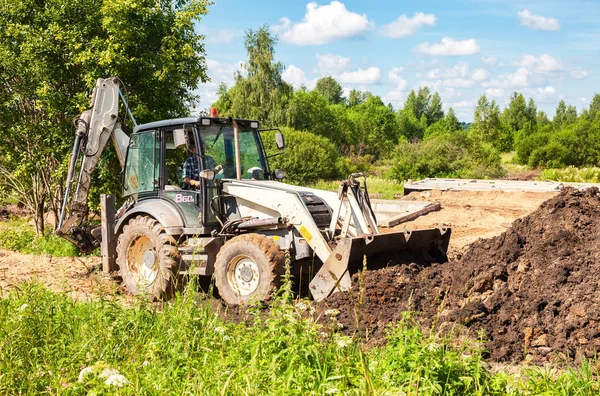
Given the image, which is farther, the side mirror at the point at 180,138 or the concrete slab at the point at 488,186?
the concrete slab at the point at 488,186

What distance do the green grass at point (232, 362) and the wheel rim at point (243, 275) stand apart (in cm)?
239

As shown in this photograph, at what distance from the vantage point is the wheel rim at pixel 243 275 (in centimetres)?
780

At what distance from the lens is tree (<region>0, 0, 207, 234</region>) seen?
12203mm

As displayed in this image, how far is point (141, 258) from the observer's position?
29.9 ft

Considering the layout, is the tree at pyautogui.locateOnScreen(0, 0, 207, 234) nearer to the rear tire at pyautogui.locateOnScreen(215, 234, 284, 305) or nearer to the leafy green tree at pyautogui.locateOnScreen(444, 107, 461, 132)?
the rear tire at pyautogui.locateOnScreen(215, 234, 284, 305)

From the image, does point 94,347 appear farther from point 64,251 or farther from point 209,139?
point 64,251

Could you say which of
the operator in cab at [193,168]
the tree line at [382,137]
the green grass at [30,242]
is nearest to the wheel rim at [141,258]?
the operator in cab at [193,168]

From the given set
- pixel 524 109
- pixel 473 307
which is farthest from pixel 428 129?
pixel 473 307

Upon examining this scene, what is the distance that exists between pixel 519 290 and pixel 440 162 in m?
24.0

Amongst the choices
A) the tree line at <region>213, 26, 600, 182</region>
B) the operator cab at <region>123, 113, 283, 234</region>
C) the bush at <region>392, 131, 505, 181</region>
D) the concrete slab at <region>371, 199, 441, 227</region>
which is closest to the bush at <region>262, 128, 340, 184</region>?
the tree line at <region>213, 26, 600, 182</region>

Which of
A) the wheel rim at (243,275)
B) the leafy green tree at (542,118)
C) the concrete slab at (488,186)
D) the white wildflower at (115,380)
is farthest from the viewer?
the leafy green tree at (542,118)

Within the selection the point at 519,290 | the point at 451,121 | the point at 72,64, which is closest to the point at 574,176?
the point at 72,64

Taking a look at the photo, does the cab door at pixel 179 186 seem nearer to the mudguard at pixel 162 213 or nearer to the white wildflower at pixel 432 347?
the mudguard at pixel 162 213

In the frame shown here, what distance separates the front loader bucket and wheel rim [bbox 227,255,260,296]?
778 mm
